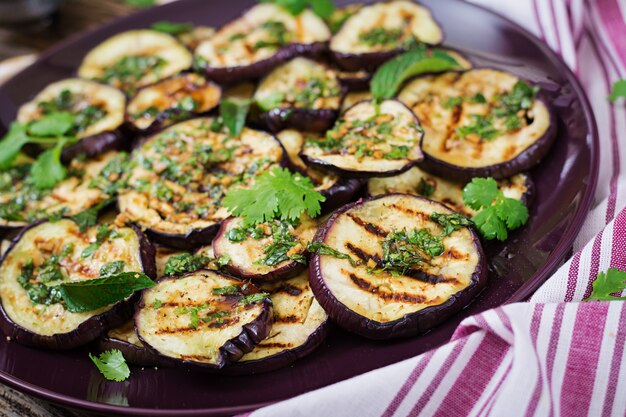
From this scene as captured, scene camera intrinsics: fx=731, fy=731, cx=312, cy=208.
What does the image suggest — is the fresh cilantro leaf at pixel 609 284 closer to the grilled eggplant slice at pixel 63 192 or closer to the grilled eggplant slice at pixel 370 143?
the grilled eggplant slice at pixel 370 143

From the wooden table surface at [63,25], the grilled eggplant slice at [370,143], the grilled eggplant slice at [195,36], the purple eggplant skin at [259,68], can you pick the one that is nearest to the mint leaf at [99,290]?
the grilled eggplant slice at [370,143]

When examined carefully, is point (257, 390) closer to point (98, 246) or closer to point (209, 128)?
point (98, 246)

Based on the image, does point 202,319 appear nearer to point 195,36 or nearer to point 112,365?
point 112,365

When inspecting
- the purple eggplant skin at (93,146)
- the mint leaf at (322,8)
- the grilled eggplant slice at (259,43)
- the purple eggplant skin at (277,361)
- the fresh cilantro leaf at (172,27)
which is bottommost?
the purple eggplant skin at (277,361)

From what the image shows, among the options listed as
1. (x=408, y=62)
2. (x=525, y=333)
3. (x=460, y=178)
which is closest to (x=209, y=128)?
(x=408, y=62)

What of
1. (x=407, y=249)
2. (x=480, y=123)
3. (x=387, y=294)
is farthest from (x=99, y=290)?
(x=480, y=123)

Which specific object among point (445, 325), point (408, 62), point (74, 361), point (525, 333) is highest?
point (408, 62)
